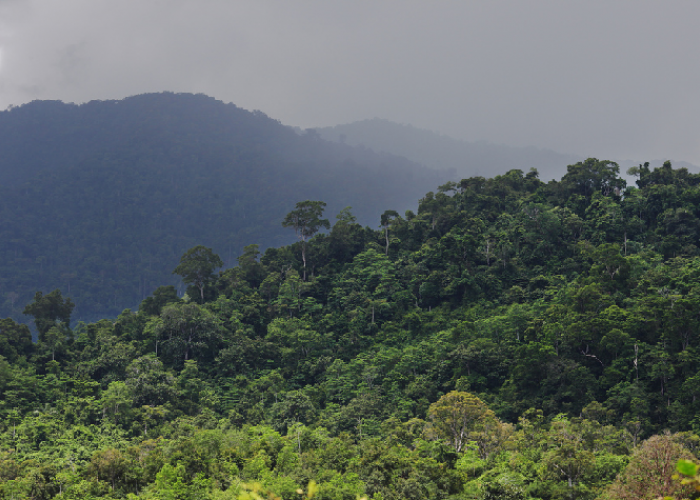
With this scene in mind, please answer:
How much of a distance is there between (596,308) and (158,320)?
90.5 feet

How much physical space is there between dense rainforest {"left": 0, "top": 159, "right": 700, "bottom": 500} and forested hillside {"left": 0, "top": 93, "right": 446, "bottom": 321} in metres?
62.4

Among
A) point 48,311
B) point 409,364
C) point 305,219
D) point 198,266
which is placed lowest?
point 409,364

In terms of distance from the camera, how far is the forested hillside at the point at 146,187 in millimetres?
102062

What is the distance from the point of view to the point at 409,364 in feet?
105

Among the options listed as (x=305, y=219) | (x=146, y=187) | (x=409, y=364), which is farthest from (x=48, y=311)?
(x=146, y=187)

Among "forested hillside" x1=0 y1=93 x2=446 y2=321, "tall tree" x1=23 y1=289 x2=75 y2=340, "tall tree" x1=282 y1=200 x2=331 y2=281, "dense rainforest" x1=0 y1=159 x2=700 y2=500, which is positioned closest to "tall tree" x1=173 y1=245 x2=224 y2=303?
"dense rainforest" x1=0 y1=159 x2=700 y2=500

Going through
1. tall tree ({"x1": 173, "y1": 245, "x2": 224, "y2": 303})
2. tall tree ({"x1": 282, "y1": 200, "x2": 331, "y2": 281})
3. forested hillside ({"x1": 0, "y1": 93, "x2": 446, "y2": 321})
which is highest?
forested hillside ({"x1": 0, "y1": 93, "x2": 446, "y2": 321})

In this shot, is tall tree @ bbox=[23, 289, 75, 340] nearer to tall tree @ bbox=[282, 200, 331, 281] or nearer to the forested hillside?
tall tree @ bbox=[282, 200, 331, 281]

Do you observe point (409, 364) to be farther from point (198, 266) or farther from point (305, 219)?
point (198, 266)

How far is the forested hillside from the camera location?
102m

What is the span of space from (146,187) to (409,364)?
114366mm

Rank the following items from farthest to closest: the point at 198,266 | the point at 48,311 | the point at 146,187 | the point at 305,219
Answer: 1. the point at 146,187
2. the point at 305,219
3. the point at 198,266
4. the point at 48,311

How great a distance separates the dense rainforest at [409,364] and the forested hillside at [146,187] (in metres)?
62.4

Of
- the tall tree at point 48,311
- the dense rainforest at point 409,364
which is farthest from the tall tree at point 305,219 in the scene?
the tall tree at point 48,311
